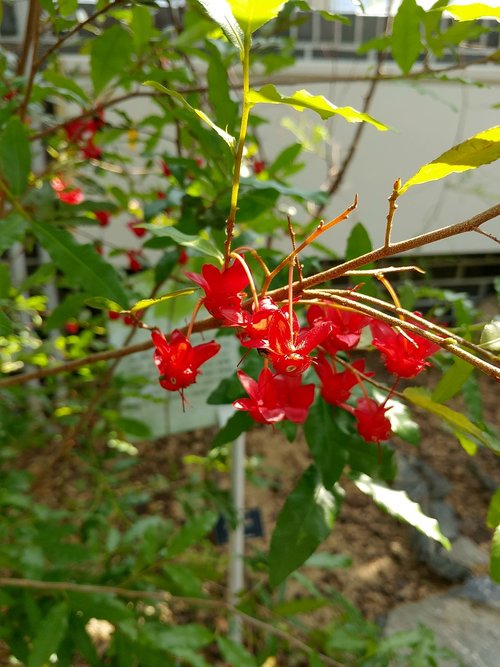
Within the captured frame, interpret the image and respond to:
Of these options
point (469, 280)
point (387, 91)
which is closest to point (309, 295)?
point (387, 91)

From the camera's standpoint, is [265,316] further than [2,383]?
No

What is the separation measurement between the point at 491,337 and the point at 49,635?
27.1 inches

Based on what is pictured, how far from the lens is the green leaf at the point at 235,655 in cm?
93

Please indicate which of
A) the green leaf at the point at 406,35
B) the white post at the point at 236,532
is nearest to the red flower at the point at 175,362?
the green leaf at the point at 406,35

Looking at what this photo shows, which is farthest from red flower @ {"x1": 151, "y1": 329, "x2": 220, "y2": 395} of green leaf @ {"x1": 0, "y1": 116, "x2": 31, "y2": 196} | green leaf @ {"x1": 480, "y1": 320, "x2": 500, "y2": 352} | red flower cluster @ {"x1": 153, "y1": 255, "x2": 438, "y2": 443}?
green leaf @ {"x1": 0, "y1": 116, "x2": 31, "y2": 196}

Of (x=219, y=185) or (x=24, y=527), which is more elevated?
(x=219, y=185)

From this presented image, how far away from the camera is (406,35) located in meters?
0.75

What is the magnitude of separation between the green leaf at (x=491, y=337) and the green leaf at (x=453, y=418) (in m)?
0.05

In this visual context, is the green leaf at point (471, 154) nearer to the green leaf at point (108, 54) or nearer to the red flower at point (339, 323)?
the red flower at point (339, 323)

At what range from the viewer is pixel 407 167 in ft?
5.35

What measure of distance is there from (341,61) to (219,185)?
56.3 inches

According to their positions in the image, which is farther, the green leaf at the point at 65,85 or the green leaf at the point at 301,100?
the green leaf at the point at 65,85

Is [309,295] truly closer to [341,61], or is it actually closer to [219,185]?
[219,185]

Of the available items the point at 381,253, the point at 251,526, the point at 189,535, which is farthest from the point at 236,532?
the point at 381,253
